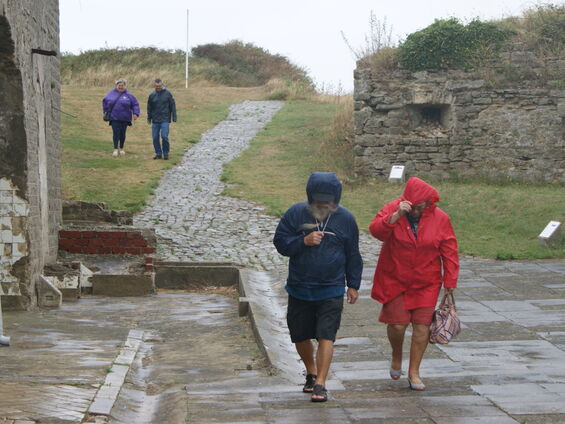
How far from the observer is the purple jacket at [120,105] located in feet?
70.4

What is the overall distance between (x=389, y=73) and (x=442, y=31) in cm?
157

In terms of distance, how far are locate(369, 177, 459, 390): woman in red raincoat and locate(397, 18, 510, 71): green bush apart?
1473cm

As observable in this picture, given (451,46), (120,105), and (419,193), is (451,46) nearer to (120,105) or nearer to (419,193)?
(120,105)

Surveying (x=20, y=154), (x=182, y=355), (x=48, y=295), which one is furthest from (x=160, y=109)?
(x=182, y=355)

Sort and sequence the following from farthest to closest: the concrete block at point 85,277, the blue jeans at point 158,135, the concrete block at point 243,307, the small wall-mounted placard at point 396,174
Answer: the blue jeans at point 158,135 < the small wall-mounted placard at point 396,174 < the concrete block at point 85,277 < the concrete block at point 243,307

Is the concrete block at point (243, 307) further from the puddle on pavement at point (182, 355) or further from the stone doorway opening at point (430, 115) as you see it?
the stone doorway opening at point (430, 115)

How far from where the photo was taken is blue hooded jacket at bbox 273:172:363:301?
6.34 meters

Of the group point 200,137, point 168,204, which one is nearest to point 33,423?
point 168,204

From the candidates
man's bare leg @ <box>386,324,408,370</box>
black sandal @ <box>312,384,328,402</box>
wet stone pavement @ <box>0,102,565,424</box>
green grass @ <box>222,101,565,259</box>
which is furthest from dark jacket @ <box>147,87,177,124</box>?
black sandal @ <box>312,384,328,402</box>

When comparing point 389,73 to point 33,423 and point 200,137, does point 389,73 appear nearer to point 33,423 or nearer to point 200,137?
point 200,137

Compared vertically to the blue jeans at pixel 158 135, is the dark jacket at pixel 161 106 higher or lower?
higher

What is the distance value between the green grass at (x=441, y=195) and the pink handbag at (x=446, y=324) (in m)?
7.22

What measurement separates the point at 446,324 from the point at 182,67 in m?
37.0

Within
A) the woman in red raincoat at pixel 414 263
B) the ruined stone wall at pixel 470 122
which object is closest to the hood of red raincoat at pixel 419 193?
the woman in red raincoat at pixel 414 263
